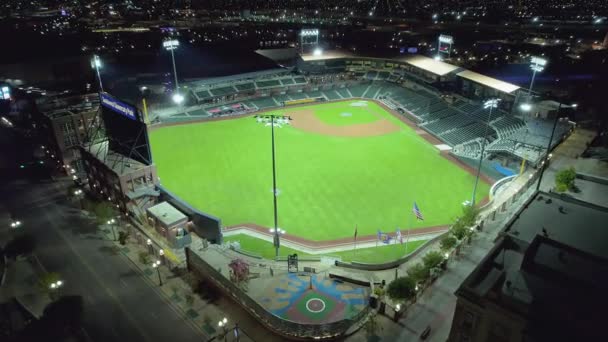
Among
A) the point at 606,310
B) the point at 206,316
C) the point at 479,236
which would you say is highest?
the point at 606,310

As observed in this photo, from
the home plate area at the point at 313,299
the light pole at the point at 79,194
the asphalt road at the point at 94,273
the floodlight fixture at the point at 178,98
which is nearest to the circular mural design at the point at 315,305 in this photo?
the home plate area at the point at 313,299

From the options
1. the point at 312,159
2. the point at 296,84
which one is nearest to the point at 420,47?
the point at 296,84

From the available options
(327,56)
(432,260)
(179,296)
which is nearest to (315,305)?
(432,260)

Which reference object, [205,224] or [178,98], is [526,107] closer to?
[205,224]

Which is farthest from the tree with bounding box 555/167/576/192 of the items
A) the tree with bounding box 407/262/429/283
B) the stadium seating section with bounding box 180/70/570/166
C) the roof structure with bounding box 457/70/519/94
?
the roof structure with bounding box 457/70/519/94

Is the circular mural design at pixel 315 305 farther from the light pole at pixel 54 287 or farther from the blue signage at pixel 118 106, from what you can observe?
the blue signage at pixel 118 106

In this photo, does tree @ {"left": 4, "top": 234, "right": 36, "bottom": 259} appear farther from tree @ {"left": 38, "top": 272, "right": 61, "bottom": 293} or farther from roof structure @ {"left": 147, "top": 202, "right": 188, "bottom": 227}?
roof structure @ {"left": 147, "top": 202, "right": 188, "bottom": 227}

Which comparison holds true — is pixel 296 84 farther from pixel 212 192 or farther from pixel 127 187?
pixel 127 187
